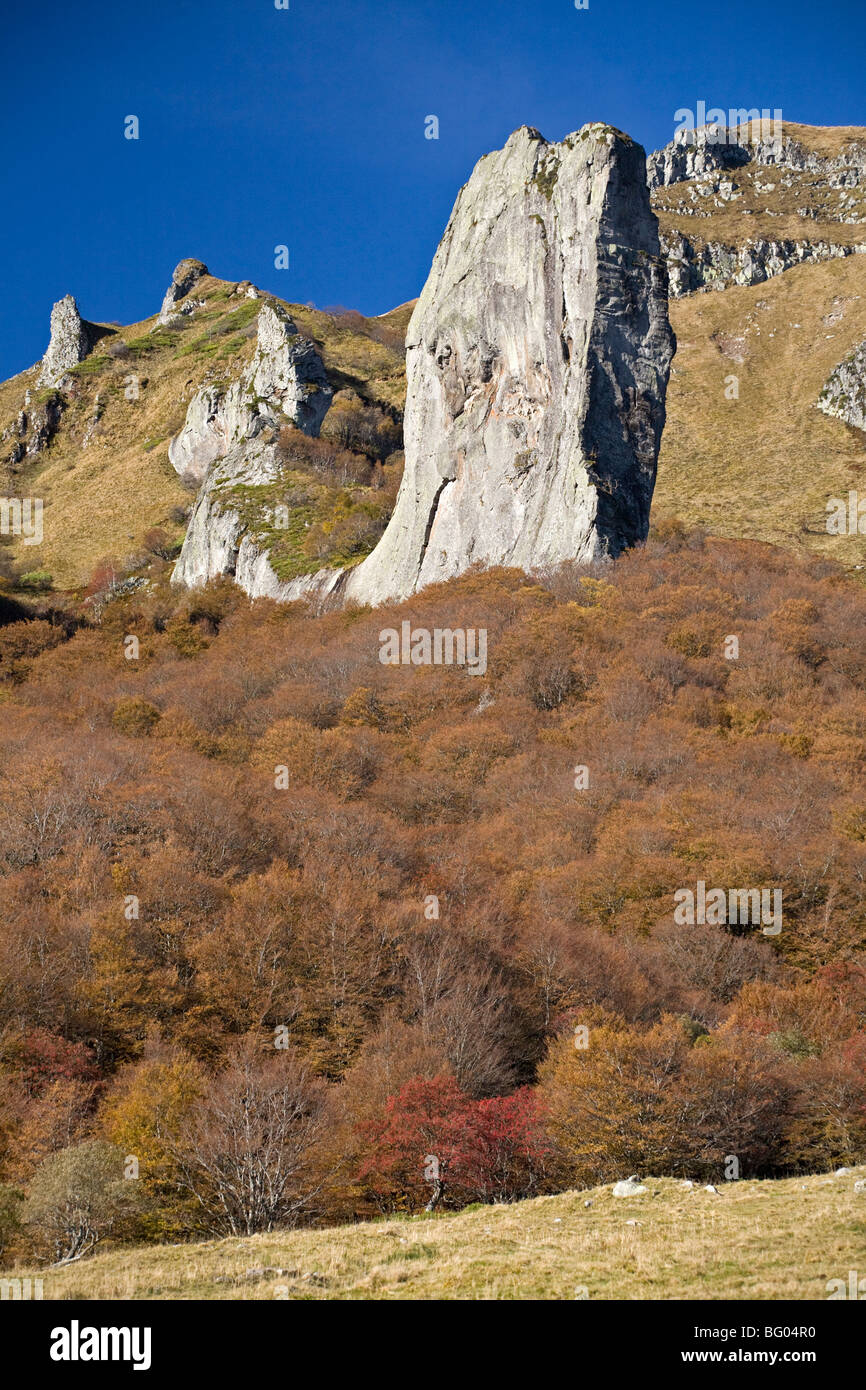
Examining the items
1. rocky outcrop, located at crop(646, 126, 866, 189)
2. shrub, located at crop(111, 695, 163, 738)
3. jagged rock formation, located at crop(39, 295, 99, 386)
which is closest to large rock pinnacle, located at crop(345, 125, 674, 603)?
shrub, located at crop(111, 695, 163, 738)

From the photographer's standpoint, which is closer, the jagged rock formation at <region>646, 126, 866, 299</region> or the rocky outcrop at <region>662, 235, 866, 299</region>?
the rocky outcrop at <region>662, 235, 866, 299</region>

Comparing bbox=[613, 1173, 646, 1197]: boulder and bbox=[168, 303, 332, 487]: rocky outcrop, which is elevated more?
bbox=[168, 303, 332, 487]: rocky outcrop

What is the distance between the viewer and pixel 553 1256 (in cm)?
1385

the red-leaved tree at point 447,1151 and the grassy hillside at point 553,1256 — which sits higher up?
the grassy hillside at point 553,1256

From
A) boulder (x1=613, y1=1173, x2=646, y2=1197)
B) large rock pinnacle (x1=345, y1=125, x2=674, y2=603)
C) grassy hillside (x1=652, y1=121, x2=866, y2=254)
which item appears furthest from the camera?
grassy hillside (x1=652, y1=121, x2=866, y2=254)

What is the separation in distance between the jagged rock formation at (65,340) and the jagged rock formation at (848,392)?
321 ft

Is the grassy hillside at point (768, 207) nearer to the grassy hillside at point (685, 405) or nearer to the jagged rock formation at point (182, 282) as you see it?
the grassy hillside at point (685, 405)

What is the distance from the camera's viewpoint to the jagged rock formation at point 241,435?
84500mm

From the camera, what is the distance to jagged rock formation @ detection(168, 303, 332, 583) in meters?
84.5

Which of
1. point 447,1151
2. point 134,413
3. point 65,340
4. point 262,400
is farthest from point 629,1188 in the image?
point 65,340

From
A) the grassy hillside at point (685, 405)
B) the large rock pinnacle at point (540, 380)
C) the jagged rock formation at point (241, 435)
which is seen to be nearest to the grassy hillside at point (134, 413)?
the grassy hillside at point (685, 405)

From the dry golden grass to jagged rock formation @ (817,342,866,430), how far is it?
1.41 metres

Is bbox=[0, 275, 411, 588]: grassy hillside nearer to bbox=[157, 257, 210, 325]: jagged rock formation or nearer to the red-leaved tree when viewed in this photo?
bbox=[157, 257, 210, 325]: jagged rock formation
